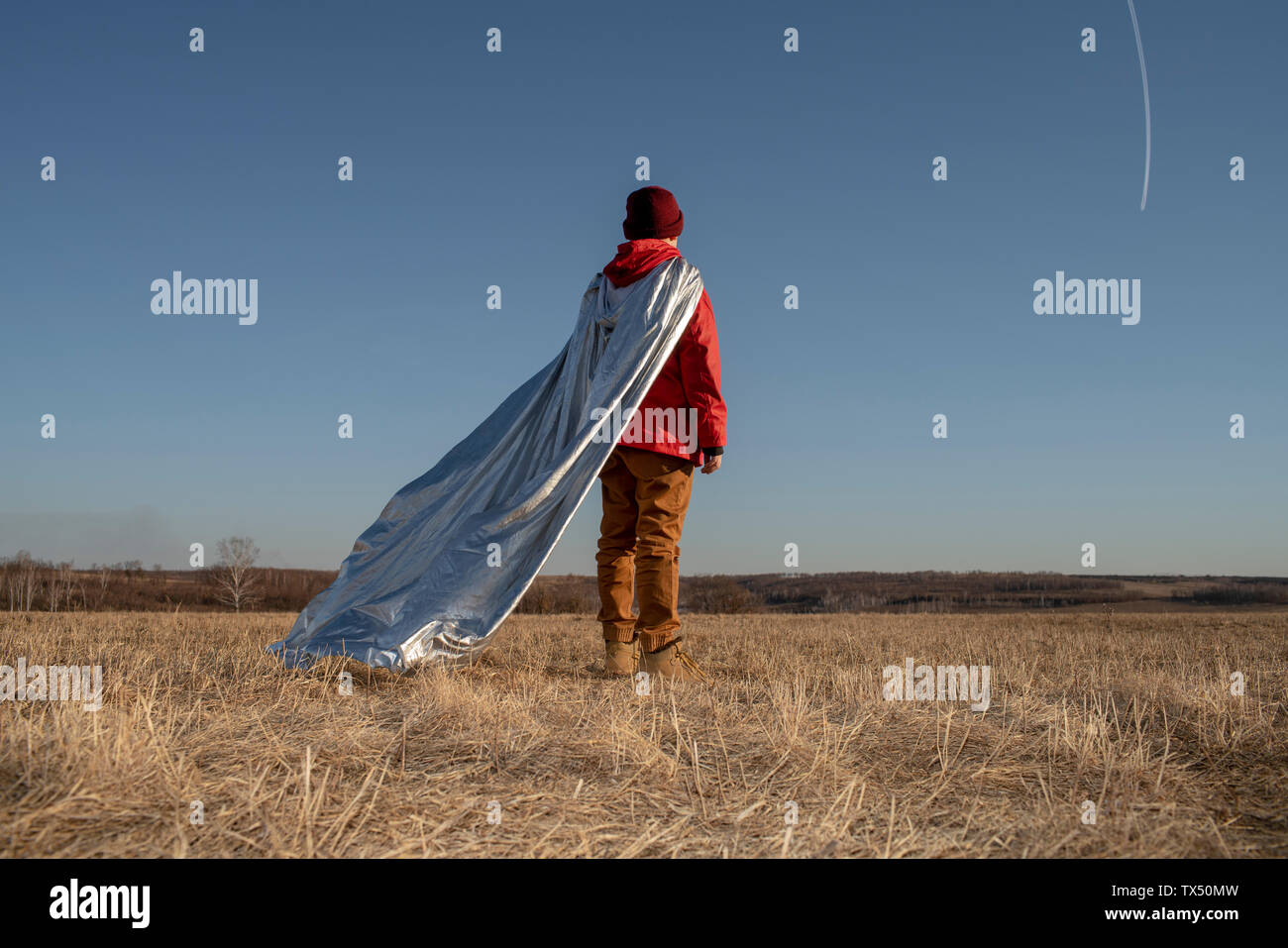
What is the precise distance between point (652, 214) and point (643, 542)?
2224 millimetres

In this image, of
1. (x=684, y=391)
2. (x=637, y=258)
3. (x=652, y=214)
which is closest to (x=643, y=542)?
(x=684, y=391)

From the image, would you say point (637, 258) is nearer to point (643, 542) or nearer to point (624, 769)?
point (643, 542)

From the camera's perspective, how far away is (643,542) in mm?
5277

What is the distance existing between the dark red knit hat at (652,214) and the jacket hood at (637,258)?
66 mm

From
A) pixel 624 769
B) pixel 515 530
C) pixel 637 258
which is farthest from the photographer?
pixel 637 258

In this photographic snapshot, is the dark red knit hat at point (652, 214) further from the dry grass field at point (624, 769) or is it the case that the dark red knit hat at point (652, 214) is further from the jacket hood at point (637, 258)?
the dry grass field at point (624, 769)

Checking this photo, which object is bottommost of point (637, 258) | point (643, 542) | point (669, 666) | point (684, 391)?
point (669, 666)

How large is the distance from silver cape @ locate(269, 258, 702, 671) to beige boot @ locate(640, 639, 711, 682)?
3.06 feet

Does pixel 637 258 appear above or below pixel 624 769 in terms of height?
above

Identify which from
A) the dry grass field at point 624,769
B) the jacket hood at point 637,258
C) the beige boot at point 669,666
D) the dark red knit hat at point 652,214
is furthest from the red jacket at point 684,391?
the dry grass field at point 624,769

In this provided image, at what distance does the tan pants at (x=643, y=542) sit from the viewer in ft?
17.1
